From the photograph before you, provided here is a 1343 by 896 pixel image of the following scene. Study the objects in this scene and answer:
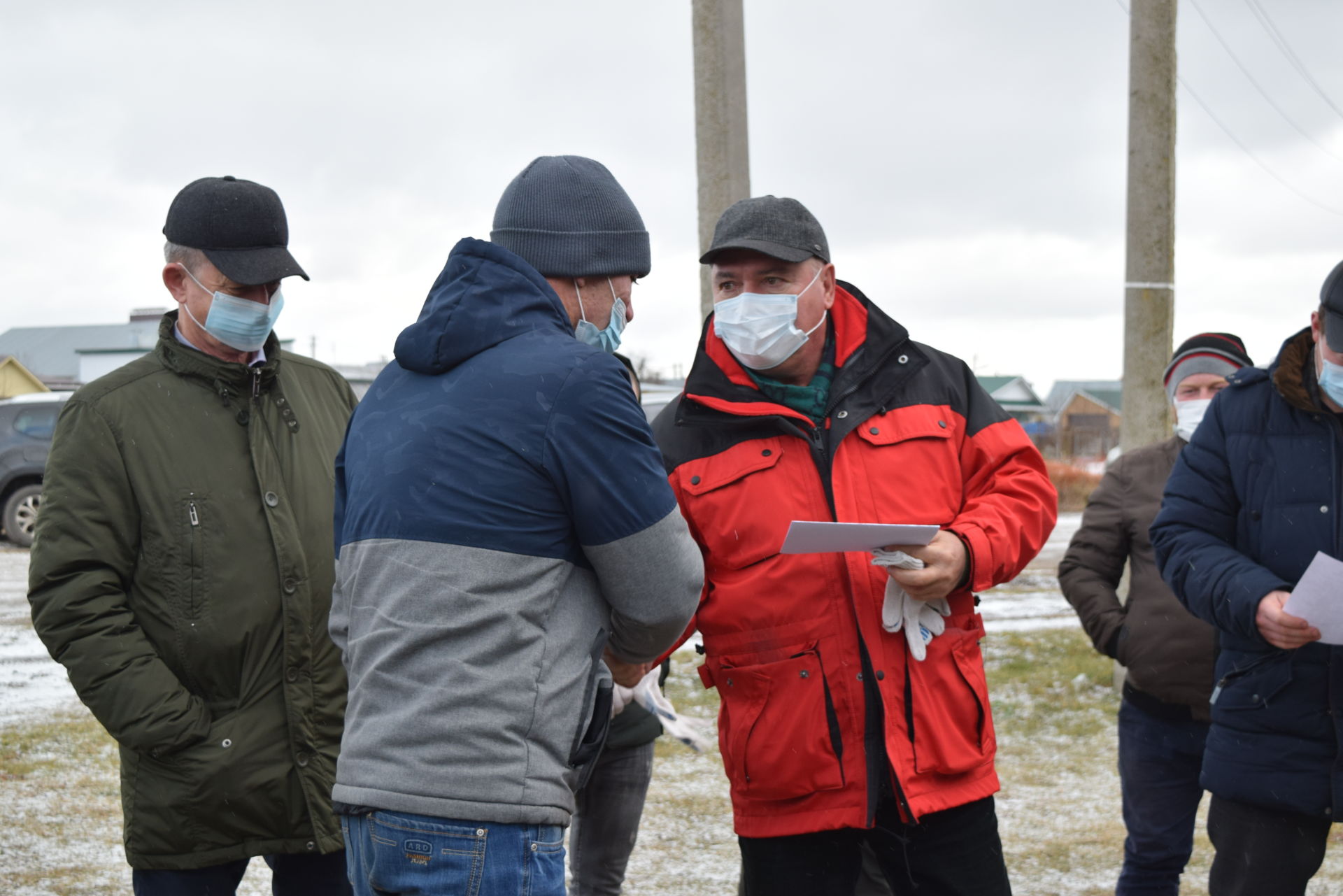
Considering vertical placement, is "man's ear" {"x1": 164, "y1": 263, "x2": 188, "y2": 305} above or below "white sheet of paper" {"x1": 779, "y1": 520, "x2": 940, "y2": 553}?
above

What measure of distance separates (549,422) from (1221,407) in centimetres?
203

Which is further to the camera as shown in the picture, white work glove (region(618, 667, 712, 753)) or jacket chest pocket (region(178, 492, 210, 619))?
white work glove (region(618, 667, 712, 753))

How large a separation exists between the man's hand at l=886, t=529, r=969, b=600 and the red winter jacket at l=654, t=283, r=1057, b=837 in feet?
0.23

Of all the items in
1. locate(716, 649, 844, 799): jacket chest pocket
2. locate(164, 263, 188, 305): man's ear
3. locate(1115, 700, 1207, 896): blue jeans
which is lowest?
locate(1115, 700, 1207, 896): blue jeans

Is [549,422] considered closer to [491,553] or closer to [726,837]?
[491,553]

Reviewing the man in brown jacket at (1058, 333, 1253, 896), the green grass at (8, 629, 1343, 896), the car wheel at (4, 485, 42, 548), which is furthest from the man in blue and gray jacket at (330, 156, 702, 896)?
the car wheel at (4, 485, 42, 548)

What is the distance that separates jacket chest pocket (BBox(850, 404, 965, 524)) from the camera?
9.83 feet

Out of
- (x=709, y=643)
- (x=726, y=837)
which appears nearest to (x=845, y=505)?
(x=709, y=643)

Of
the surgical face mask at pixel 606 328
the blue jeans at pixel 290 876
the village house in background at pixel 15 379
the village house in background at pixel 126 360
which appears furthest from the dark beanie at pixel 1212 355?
the village house in background at pixel 15 379

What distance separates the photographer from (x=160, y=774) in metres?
2.88

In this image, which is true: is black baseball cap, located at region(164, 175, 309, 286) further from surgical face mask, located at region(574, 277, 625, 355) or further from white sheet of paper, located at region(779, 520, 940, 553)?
white sheet of paper, located at region(779, 520, 940, 553)

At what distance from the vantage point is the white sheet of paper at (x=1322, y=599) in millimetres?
Result: 2734

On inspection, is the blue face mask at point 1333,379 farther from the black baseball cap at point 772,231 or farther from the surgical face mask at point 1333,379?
the black baseball cap at point 772,231

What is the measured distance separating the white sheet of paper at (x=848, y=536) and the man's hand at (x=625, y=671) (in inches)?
15.4
